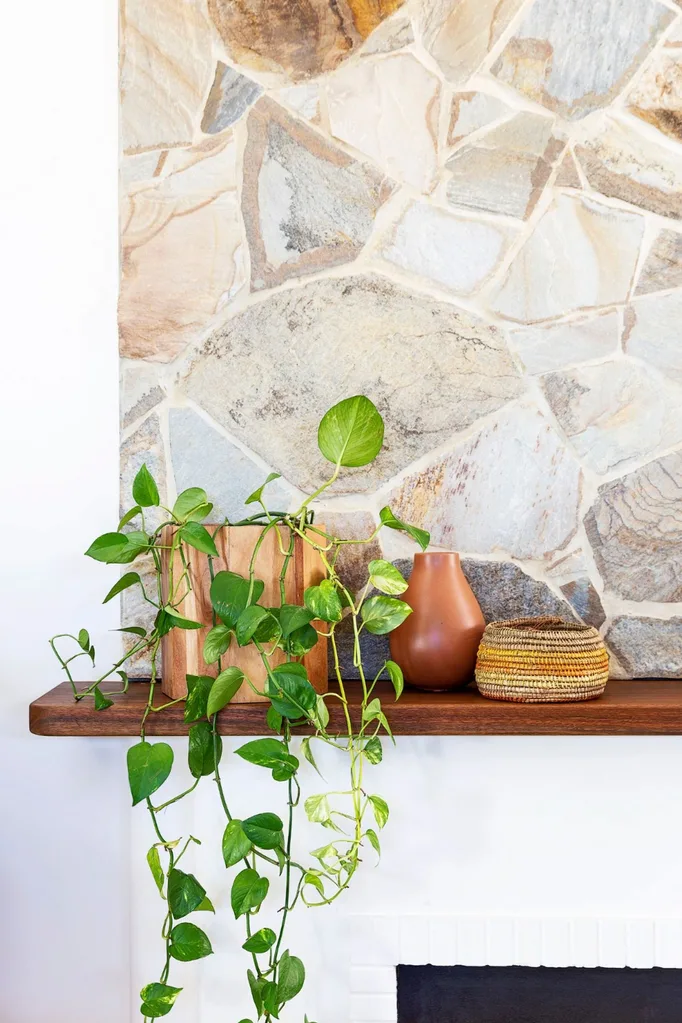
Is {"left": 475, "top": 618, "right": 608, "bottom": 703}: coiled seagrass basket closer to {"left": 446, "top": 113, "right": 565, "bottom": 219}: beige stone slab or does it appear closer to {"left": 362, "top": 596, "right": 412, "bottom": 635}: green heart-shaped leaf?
{"left": 362, "top": 596, "right": 412, "bottom": 635}: green heart-shaped leaf

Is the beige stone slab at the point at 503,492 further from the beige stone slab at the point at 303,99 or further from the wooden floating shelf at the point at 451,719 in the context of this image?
the beige stone slab at the point at 303,99

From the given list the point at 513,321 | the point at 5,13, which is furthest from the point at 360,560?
the point at 5,13

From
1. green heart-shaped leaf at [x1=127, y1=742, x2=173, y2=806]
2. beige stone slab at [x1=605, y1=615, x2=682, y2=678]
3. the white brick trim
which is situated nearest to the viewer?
green heart-shaped leaf at [x1=127, y1=742, x2=173, y2=806]

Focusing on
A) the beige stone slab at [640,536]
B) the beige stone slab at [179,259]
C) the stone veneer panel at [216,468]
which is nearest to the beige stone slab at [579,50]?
the beige stone slab at [179,259]

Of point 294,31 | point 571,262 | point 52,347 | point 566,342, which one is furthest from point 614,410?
point 52,347

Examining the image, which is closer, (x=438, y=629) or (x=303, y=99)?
(x=438, y=629)

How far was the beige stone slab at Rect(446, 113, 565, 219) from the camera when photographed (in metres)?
1.25

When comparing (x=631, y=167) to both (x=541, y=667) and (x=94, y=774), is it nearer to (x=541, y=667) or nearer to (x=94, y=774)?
(x=541, y=667)

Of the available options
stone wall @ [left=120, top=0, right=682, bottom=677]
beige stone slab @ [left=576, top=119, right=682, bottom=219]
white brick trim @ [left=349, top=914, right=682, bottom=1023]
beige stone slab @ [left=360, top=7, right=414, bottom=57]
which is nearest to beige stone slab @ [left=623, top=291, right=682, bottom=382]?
stone wall @ [left=120, top=0, right=682, bottom=677]

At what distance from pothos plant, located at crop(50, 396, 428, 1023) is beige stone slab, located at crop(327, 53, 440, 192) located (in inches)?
18.5

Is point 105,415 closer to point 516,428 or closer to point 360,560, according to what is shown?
point 360,560

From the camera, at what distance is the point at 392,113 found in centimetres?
125

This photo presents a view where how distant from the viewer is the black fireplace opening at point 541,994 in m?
1.12

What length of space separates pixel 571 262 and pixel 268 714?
80 centimetres
